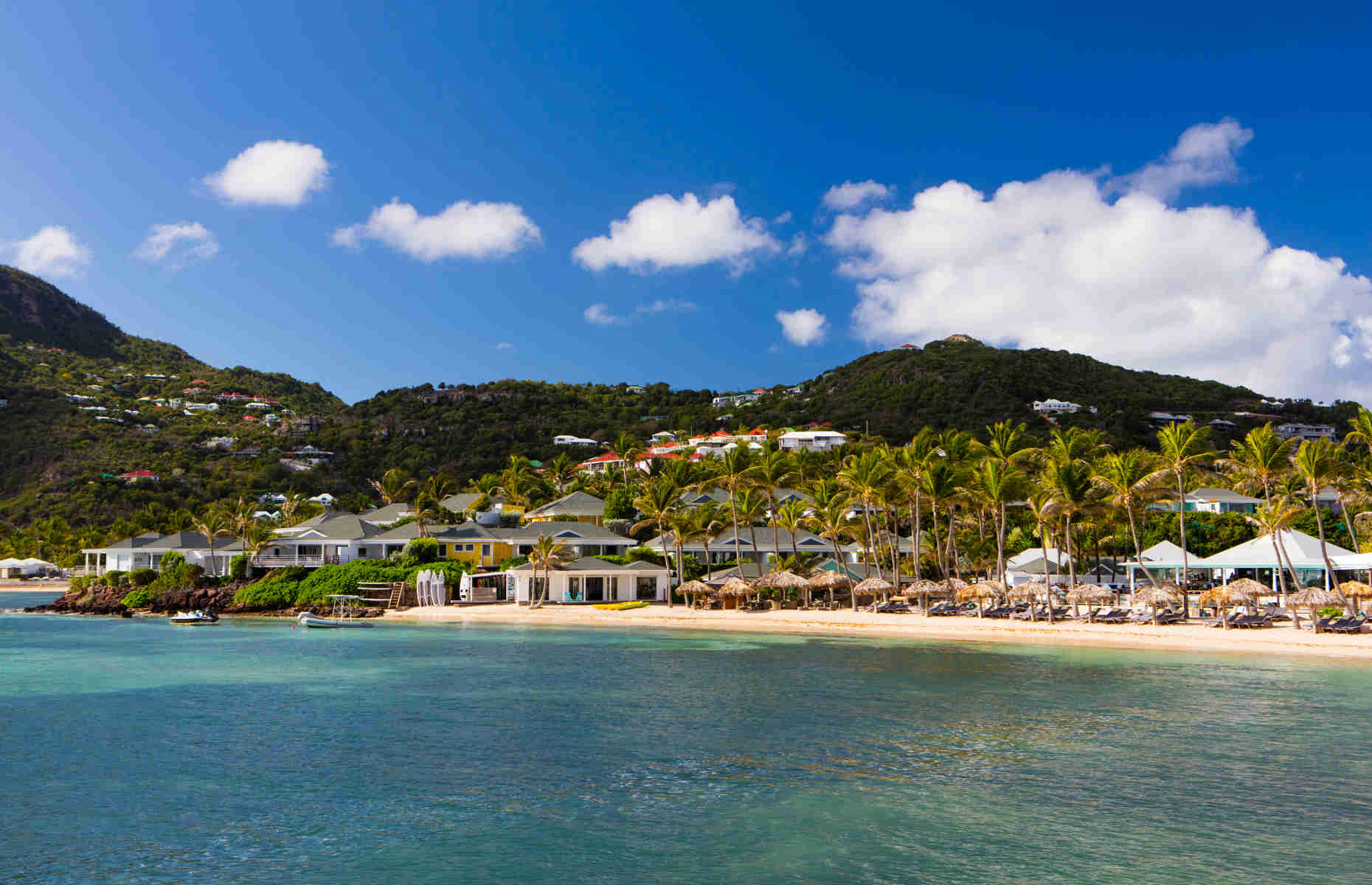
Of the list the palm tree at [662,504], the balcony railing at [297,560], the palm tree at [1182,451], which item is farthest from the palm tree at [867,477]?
Answer: the balcony railing at [297,560]

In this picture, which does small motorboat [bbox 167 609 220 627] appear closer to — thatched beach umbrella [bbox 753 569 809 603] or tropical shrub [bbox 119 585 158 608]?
tropical shrub [bbox 119 585 158 608]

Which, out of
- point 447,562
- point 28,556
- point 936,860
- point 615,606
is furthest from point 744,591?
point 28,556

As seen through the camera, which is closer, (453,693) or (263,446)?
(453,693)

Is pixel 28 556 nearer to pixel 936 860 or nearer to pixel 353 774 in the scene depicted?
pixel 353 774

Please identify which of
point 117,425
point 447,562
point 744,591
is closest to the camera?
point 744,591

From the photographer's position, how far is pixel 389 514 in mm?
82500

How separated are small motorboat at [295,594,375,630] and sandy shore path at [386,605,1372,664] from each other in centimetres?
250

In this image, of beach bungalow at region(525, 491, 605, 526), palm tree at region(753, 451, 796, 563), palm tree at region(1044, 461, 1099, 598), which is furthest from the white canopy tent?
beach bungalow at region(525, 491, 605, 526)

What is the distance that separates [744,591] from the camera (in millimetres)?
56250

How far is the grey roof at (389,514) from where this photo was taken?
80.6 meters

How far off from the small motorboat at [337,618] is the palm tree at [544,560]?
10.9 meters

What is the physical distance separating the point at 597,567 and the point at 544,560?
17.6 ft

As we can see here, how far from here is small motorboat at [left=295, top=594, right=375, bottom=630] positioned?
5612 centimetres

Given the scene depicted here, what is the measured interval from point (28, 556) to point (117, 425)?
132ft
